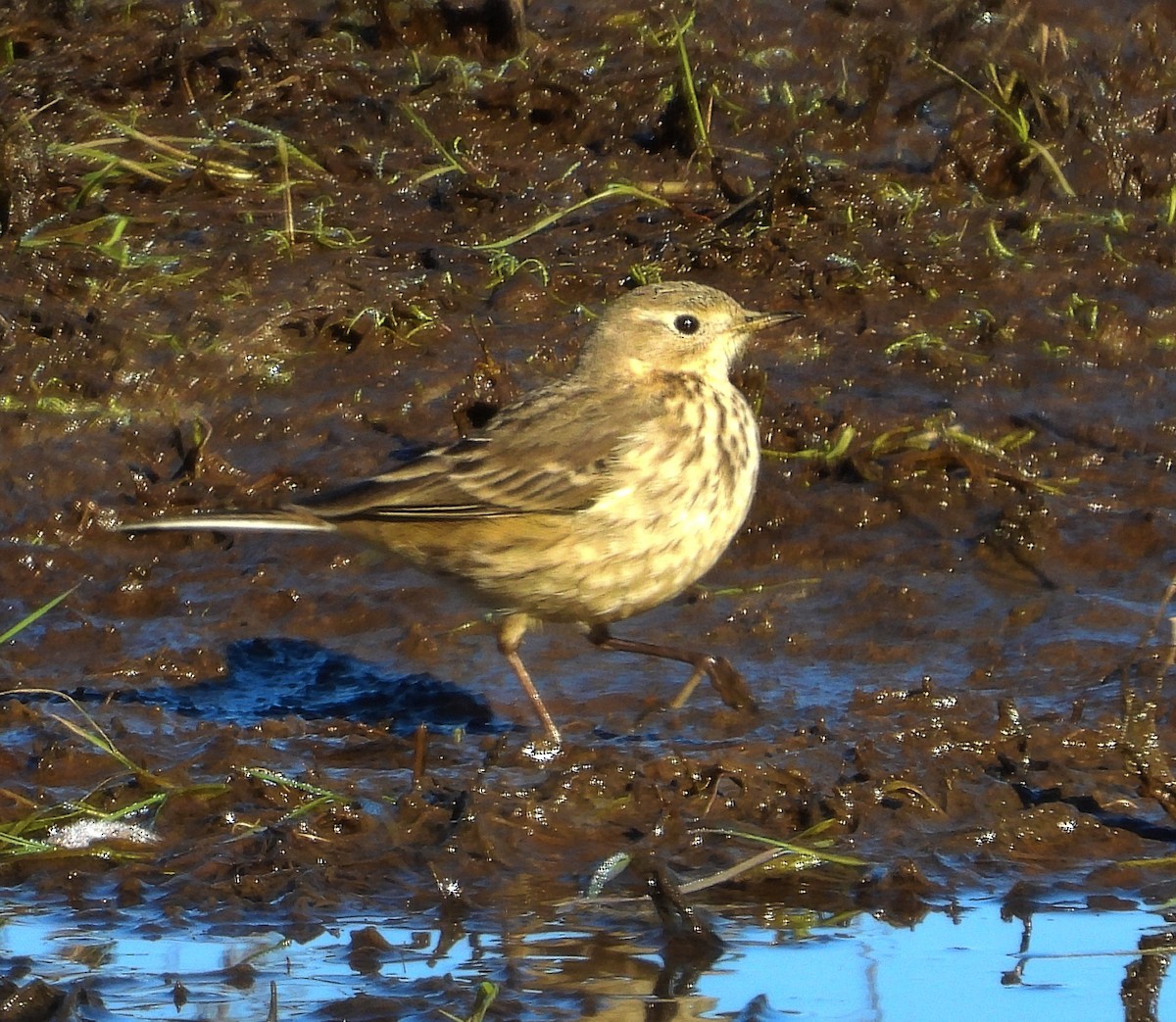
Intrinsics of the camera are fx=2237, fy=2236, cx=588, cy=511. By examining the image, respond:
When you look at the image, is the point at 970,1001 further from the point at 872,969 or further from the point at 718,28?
the point at 718,28

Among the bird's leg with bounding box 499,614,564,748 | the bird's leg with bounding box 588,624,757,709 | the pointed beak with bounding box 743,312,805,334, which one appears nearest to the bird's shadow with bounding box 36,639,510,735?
the bird's leg with bounding box 499,614,564,748

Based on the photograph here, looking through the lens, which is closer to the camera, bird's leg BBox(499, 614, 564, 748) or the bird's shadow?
bird's leg BBox(499, 614, 564, 748)

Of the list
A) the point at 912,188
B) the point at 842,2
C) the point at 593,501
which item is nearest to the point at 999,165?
the point at 912,188

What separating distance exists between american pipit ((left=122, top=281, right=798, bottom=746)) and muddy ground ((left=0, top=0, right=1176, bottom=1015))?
0.42 meters

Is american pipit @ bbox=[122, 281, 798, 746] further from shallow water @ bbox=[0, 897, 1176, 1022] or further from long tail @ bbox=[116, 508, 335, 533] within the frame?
shallow water @ bbox=[0, 897, 1176, 1022]

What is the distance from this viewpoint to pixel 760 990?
5609mm

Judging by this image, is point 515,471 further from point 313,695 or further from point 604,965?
point 604,965

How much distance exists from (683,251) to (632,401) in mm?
2460

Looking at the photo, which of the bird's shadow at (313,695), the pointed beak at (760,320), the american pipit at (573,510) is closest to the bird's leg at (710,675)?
the american pipit at (573,510)

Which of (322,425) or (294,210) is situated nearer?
(322,425)

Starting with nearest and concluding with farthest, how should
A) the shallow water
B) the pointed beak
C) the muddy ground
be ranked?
1. the shallow water
2. the muddy ground
3. the pointed beak

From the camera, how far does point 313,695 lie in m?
7.79

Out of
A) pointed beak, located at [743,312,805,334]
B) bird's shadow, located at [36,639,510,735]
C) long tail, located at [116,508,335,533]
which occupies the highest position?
pointed beak, located at [743,312,805,334]

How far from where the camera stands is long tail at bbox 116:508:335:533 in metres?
7.19
